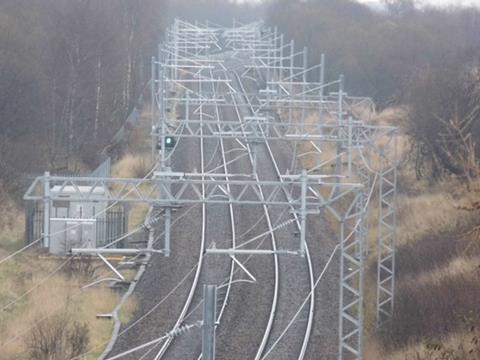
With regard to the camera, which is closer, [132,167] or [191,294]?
[191,294]

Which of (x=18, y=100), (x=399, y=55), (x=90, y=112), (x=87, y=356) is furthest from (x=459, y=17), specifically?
(x=87, y=356)

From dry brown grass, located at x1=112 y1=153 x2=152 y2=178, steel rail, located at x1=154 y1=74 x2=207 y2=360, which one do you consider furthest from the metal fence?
dry brown grass, located at x1=112 y1=153 x2=152 y2=178

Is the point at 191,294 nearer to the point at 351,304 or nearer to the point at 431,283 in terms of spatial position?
the point at 351,304

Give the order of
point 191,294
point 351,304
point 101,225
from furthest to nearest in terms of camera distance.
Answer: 1. point 101,225
2. point 191,294
3. point 351,304

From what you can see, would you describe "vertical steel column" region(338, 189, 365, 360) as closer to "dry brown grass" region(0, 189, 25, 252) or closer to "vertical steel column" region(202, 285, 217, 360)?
"vertical steel column" region(202, 285, 217, 360)

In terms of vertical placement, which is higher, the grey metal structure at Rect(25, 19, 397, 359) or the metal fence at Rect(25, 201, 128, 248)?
the grey metal structure at Rect(25, 19, 397, 359)

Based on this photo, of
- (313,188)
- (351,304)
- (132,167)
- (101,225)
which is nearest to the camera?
(351,304)

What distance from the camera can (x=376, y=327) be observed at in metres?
12.8

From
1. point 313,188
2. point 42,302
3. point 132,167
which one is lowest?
point 42,302

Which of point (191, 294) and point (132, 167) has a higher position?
point (132, 167)

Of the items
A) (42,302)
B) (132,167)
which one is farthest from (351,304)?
(132,167)

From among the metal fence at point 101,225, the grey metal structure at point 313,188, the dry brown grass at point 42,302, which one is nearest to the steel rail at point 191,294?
the grey metal structure at point 313,188

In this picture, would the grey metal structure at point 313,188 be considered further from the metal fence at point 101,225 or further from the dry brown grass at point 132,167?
the dry brown grass at point 132,167

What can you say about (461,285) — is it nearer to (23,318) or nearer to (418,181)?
(23,318)
